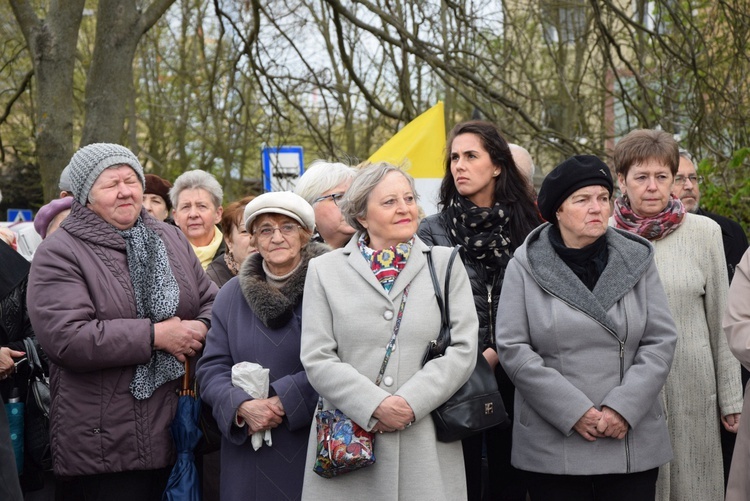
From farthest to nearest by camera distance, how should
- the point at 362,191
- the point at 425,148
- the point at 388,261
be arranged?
the point at 425,148 < the point at 362,191 < the point at 388,261

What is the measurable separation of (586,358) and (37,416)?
8.55ft

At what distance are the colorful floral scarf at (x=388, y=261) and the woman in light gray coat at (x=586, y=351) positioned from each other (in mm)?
533

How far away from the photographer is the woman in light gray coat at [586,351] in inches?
153

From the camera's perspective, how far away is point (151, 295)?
175 inches

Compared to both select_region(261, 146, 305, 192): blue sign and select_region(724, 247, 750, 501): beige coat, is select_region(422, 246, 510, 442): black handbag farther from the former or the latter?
select_region(261, 146, 305, 192): blue sign

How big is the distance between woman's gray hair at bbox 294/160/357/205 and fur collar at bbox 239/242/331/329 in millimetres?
894

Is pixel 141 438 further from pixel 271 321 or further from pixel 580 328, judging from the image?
pixel 580 328

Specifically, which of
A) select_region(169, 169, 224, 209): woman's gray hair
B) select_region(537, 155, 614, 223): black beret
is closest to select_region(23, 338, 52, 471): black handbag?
select_region(169, 169, 224, 209): woman's gray hair

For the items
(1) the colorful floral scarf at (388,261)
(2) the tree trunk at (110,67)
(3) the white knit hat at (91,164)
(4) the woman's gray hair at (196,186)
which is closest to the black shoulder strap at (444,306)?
(1) the colorful floral scarf at (388,261)

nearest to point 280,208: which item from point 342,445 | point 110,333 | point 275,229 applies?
point 275,229

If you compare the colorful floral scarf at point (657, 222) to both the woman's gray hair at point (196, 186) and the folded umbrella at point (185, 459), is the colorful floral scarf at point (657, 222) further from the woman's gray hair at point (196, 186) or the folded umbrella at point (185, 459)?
the woman's gray hair at point (196, 186)

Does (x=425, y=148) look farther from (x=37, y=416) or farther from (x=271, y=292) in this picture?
(x=37, y=416)

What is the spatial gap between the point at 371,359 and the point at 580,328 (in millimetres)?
879

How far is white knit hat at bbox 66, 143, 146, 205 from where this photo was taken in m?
4.53
